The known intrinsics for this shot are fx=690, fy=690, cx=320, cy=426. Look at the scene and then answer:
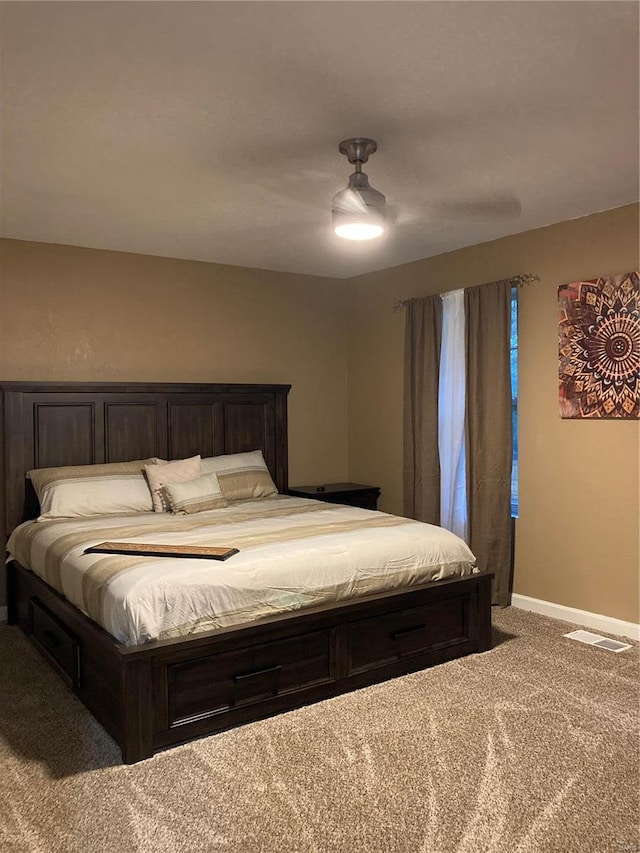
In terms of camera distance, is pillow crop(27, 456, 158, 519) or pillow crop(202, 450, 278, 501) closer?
pillow crop(27, 456, 158, 519)

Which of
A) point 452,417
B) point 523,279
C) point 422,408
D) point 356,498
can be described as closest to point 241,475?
point 356,498

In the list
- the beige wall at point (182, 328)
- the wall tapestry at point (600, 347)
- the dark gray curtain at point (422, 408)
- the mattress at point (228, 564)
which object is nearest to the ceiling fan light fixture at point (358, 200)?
the mattress at point (228, 564)

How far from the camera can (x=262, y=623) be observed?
2.94m

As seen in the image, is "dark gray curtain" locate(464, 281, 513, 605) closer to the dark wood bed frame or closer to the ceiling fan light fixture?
the dark wood bed frame

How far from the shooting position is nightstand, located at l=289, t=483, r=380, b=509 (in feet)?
17.3

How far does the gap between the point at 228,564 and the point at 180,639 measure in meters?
0.38

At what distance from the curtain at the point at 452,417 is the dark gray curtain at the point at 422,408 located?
42mm

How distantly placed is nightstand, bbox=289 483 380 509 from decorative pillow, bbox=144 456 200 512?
41.4 inches

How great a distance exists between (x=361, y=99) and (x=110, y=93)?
91 centimetres

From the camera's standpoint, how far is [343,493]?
5.33m

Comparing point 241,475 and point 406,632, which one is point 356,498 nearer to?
point 241,475

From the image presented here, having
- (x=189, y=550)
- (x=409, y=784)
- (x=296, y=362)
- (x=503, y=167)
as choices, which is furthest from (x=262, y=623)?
(x=296, y=362)

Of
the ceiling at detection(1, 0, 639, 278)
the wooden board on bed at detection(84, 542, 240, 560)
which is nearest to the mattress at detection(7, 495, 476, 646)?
the wooden board on bed at detection(84, 542, 240, 560)

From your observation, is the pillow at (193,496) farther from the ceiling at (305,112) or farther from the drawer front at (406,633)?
the ceiling at (305,112)
